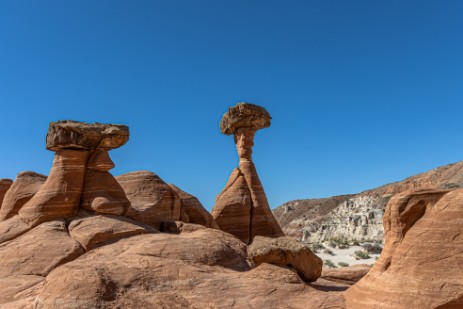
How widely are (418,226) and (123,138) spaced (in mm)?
12607

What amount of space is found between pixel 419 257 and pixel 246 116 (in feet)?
57.1

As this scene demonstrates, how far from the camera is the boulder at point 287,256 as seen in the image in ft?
31.9

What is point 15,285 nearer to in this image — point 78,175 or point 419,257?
point 78,175

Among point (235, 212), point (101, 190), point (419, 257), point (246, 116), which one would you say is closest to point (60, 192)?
point (101, 190)

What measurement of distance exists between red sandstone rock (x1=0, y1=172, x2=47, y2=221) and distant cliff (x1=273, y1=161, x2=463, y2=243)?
3801cm

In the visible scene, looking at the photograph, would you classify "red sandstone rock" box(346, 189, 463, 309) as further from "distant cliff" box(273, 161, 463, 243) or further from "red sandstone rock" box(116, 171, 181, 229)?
"distant cliff" box(273, 161, 463, 243)

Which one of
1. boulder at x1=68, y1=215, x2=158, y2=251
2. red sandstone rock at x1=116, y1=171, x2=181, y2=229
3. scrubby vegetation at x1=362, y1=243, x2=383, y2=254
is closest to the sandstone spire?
boulder at x1=68, y1=215, x2=158, y2=251

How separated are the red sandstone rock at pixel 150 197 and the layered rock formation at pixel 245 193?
12.2 feet

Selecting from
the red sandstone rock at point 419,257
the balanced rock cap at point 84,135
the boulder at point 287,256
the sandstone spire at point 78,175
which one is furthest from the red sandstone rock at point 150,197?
the red sandstone rock at point 419,257

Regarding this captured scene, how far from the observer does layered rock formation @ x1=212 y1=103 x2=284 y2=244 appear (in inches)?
818

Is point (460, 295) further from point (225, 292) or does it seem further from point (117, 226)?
point (117, 226)

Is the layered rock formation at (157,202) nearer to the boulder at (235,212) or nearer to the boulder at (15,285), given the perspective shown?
the boulder at (235,212)

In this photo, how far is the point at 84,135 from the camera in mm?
15422

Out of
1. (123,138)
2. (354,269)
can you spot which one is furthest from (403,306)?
(123,138)
